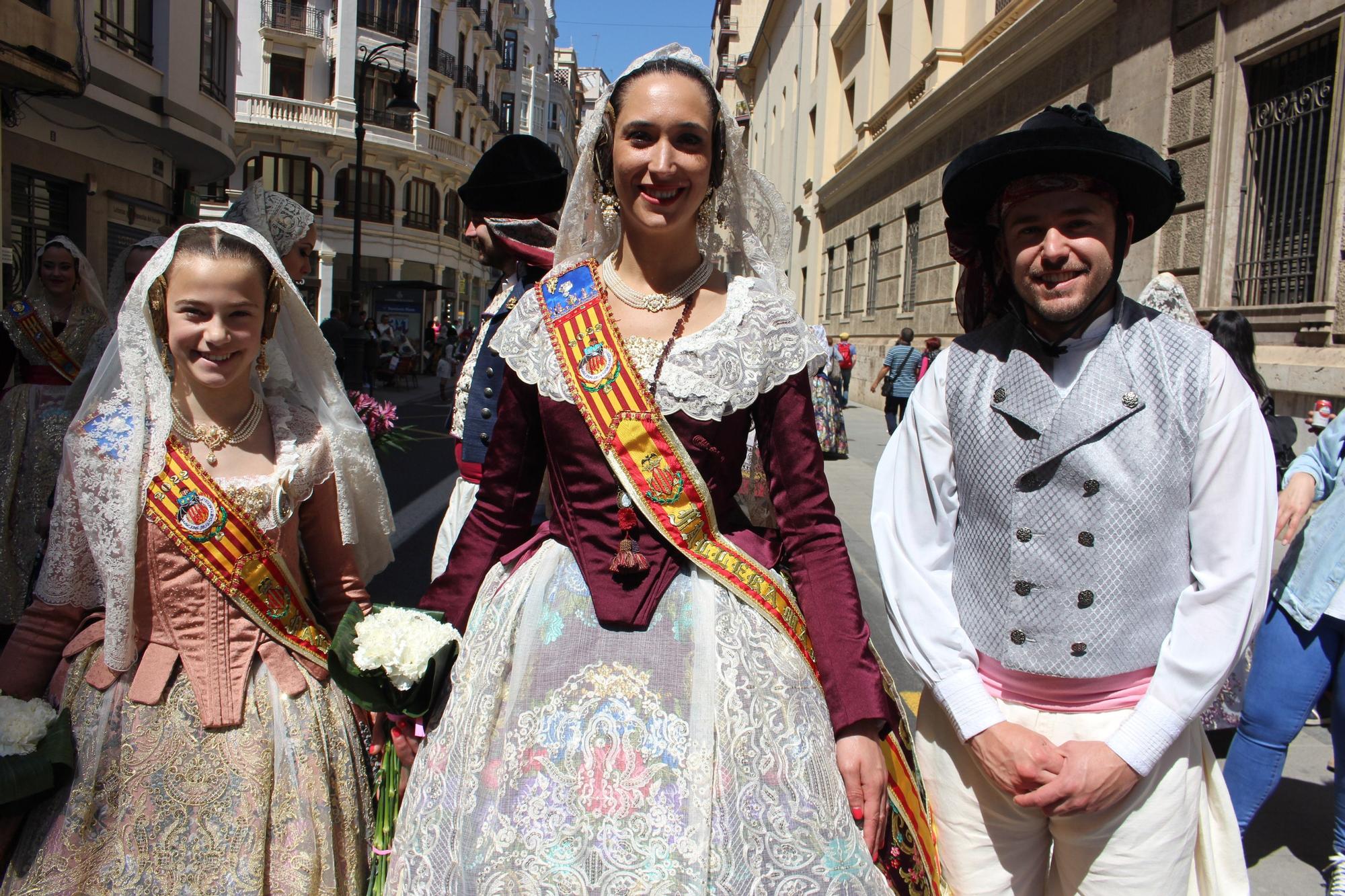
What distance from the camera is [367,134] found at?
1561 inches

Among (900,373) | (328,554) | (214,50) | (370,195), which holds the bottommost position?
(328,554)

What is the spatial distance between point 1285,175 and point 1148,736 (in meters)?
8.15

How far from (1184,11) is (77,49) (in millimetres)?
11869

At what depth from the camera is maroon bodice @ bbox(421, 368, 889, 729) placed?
5.86 ft

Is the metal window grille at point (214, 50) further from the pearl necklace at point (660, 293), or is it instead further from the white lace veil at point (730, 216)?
the pearl necklace at point (660, 293)

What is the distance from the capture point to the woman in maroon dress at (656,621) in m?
1.58

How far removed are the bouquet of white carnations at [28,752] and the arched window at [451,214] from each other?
44.6 m

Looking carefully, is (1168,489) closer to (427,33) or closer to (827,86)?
(827,86)

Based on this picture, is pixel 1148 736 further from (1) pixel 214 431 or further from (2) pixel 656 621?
(1) pixel 214 431

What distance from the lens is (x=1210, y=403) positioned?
5.59 feet

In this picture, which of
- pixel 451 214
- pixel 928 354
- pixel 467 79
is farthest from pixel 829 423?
pixel 467 79

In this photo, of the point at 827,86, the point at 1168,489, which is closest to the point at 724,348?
the point at 1168,489

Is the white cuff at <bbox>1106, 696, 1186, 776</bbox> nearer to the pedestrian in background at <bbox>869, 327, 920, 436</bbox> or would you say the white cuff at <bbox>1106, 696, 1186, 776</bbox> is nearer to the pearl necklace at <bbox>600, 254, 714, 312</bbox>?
the pearl necklace at <bbox>600, 254, 714, 312</bbox>

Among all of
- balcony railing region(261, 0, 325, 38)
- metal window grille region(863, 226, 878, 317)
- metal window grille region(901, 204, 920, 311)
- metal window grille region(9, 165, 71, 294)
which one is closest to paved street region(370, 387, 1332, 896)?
metal window grille region(901, 204, 920, 311)
